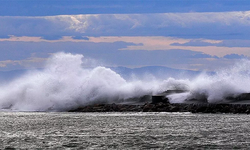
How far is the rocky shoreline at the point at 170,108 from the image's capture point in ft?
291

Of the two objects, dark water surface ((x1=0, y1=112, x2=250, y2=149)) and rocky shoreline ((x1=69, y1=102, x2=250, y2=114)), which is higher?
rocky shoreline ((x1=69, y1=102, x2=250, y2=114))

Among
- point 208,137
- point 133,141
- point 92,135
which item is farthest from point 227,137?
point 92,135

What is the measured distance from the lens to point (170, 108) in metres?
99.8

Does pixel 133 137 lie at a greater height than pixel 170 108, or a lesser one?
lesser

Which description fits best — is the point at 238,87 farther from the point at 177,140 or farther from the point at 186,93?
the point at 177,140

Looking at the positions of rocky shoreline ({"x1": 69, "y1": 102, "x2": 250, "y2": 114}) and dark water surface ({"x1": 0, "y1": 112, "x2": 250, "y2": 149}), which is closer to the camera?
dark water surface ({"x1": 0, "y1": 112, "x2": 250, "y2": 149})

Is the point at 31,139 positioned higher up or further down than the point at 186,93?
further down

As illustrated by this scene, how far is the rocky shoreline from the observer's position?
88688mm

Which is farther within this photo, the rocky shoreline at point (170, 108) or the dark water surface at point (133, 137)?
the rocky shoreline at point (170, 108)

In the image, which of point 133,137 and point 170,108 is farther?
point 170,108

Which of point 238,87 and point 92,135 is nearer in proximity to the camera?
point 92,135

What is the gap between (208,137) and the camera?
165 ft

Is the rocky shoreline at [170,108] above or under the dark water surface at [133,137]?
above

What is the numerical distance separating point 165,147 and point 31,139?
41.8 ft
